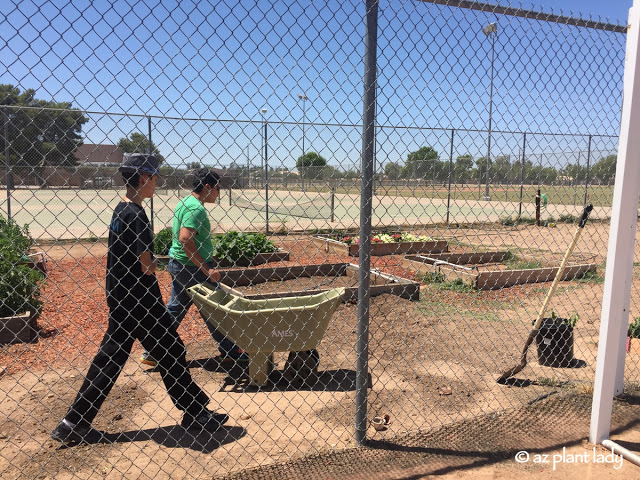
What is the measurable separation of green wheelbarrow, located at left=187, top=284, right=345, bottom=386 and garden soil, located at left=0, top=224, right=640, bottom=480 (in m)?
0.36

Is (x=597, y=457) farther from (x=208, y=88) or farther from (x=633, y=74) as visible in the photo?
(x=208, y=88)

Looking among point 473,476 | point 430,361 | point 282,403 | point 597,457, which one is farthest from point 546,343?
point 282,403

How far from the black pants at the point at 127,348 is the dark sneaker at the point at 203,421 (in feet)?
0.59

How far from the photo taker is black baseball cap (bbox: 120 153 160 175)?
9.67 feet

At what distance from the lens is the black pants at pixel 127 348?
313 centimetres

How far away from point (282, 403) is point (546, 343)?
2.45 metres

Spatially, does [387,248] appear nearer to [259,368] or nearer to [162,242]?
[162,242]

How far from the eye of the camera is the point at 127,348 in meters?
3.22

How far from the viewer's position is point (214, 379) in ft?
14.1

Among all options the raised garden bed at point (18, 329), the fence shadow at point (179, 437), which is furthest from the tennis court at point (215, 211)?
the fence shadow at point (179, 437)

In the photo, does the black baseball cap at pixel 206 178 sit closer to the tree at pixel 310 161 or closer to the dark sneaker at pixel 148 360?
the tree at pixel 310 161

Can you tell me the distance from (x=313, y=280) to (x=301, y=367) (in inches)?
150

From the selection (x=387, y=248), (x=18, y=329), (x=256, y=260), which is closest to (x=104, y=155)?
(x=18, y=329)

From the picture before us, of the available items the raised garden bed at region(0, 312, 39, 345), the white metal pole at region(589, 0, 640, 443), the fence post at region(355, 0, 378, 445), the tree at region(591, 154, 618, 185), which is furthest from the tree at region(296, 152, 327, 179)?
the raised garden bed at region(0, 312, 39, 345)
